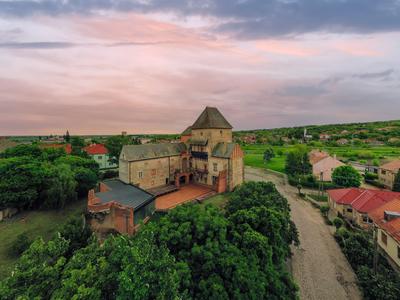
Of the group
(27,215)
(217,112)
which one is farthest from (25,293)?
(217,112)

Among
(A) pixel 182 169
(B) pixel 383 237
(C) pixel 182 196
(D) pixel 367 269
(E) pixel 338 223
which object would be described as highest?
(A) pixel 182 169

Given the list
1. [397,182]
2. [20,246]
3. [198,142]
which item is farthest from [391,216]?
[20,246]

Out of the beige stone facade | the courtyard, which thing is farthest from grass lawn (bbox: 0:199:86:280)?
the courtyard

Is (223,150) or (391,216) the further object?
(223,150)

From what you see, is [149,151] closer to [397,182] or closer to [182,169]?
[182,169]

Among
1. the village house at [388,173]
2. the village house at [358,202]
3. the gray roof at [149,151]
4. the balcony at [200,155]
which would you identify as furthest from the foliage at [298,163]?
the gray roof at [149,151]

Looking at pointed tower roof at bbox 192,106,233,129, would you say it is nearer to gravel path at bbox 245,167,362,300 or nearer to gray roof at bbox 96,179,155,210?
gray roof at bbox 96,179,155,210

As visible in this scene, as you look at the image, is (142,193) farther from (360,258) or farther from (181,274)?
(360,258)
